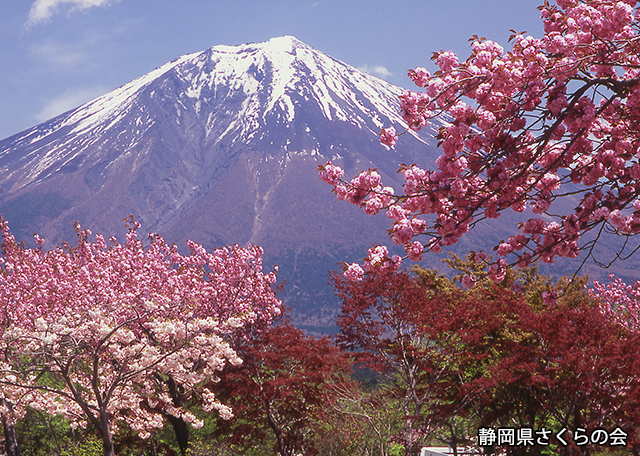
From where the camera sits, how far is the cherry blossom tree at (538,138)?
3807mm

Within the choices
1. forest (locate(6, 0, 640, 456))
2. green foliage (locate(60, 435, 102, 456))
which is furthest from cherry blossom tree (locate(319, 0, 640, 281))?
green foliage (locate(60, 435, 102, 456))

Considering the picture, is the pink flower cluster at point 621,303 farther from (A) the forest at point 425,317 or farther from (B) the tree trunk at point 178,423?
(B) the tree trunk at point 178,423

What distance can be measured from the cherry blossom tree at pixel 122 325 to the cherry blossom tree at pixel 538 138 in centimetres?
577

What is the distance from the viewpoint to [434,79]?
475 centimetres

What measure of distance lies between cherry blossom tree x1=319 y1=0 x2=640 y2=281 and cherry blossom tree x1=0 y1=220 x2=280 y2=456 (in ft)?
18.9

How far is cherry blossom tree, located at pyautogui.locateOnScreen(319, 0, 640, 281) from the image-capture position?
3.81m

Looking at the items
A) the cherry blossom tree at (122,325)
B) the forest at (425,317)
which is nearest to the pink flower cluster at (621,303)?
the forest at (425,317)

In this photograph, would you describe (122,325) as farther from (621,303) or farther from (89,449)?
(621,303)

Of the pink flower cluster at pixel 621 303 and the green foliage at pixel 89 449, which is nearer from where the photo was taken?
the green foliage at pixel 89 449

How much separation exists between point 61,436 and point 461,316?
13741 mm

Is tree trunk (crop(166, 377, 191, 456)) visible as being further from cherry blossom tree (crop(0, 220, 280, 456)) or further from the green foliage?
the green foliage

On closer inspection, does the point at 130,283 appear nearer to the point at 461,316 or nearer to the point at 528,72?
the point at 461,316

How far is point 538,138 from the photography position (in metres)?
3.91

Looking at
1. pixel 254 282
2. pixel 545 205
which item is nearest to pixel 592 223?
pixel 545 205
